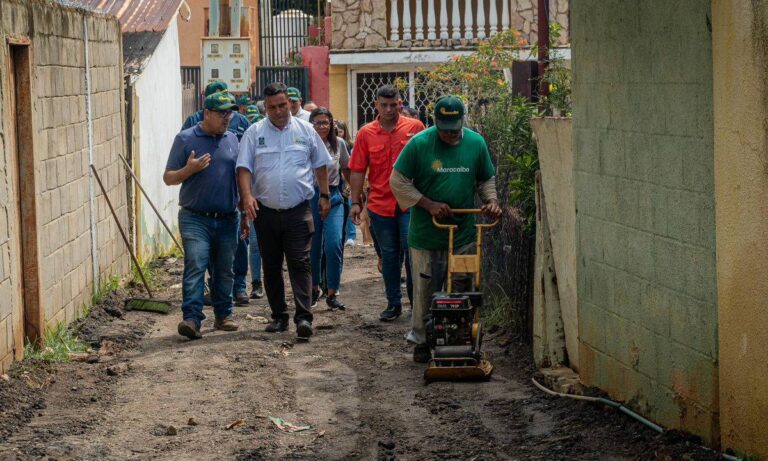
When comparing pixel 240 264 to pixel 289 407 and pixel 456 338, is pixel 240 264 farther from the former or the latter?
pixel 289 407

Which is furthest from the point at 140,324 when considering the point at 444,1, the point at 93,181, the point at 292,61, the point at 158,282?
the point at 292,61

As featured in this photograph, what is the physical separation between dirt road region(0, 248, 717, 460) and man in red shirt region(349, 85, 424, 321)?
0.65m

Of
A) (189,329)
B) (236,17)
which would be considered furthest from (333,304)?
(236,17)

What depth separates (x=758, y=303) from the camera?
5.89m

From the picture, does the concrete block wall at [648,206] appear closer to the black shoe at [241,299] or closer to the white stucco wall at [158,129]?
the black shoe at [241,299]

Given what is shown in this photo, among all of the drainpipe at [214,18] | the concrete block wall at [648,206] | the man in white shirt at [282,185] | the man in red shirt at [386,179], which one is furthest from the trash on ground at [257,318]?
the drainpipe at [214,18]

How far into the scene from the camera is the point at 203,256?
1115cm

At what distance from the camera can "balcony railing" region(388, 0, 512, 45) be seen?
78.1ft

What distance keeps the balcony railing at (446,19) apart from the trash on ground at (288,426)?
16.3 meters

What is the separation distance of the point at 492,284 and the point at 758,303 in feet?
19.1

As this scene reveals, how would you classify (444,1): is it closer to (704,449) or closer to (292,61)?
A: (292,61)

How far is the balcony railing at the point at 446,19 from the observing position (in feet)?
78.1

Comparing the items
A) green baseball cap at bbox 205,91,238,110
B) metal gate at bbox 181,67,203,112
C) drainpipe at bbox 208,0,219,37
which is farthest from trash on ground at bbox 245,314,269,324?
drainpipe at bbox 208,0,219,37

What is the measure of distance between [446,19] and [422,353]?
573 inches
